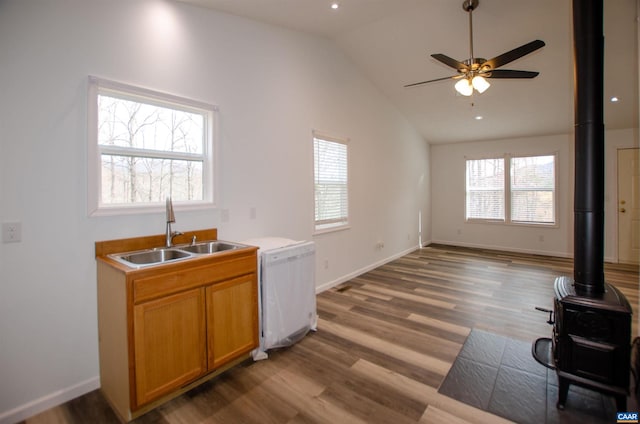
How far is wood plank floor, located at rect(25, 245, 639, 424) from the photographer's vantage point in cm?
194

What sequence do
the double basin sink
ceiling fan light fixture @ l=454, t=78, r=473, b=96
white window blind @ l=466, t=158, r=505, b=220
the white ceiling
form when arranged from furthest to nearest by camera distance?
white window blind @ l=466, t=158, r=505, b=220, the white ceiling, ceiling fan light fixture @ l=454, t=78, r=473, b=96, the double basin sink

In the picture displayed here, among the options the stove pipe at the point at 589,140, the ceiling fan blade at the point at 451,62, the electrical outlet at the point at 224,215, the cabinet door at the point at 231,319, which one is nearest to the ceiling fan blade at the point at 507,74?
the ceiling fan blade at the point at 451,62

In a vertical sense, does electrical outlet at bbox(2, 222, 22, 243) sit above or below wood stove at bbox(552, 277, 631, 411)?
above

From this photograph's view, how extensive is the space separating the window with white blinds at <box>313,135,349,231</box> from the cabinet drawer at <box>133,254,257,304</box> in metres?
1.87

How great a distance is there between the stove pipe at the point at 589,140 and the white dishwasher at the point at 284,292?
2.10 metres

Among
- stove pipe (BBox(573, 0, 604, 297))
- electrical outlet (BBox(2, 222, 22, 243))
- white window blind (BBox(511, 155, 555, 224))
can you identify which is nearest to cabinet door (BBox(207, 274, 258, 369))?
electrical outlet (BBox(2, 222, 22, 243))

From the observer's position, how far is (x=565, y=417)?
1.89 m

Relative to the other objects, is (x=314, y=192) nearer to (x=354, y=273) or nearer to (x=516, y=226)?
(x=354, y=273)

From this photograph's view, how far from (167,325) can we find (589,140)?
3.06 metres

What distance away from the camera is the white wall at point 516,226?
578 cm

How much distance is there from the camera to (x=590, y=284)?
208 cm

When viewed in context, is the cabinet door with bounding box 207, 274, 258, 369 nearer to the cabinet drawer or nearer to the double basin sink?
the cabinet drawer

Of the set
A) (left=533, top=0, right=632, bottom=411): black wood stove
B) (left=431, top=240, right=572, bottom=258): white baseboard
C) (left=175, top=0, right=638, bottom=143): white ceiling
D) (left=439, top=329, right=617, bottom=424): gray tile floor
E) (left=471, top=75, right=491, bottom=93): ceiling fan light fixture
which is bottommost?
(left=439, top=329, right=617, bottom=424): gray tile floor

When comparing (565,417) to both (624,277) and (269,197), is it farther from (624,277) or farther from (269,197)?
(624,277)
